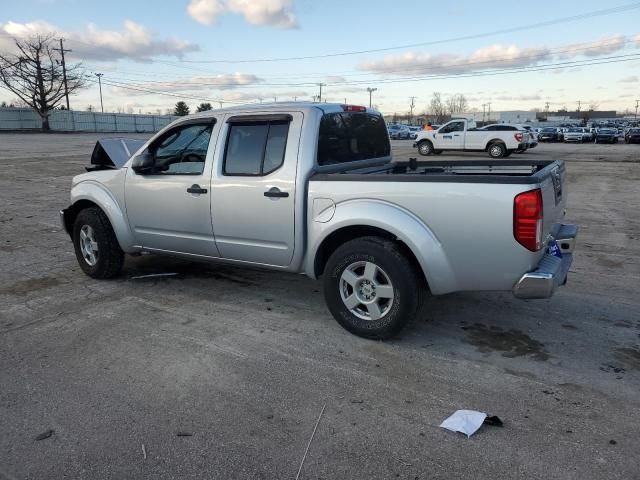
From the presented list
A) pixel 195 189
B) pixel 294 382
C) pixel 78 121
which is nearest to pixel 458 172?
pixel 195 189

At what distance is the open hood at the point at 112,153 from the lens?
5896 mm

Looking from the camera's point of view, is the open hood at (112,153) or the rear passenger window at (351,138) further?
the open hood at (112,153)

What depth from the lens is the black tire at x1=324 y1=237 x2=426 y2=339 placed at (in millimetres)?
3859

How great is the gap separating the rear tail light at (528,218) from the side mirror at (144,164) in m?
3.40

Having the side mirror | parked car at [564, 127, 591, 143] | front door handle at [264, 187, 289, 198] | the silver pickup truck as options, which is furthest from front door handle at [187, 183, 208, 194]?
parked car at [564, 127, 591, 143]

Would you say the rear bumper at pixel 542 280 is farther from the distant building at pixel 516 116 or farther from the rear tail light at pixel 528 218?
the distant building at pixel 516 116

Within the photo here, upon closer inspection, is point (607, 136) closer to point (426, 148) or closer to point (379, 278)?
point (426, 148)

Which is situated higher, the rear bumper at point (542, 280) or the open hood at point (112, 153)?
the open hood at point (112, 153)

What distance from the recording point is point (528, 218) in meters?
3.42

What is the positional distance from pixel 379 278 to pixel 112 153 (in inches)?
143

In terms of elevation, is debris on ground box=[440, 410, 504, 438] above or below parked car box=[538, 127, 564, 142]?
below

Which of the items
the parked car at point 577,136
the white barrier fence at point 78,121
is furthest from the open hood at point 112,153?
the white barrier fence at point 78,121

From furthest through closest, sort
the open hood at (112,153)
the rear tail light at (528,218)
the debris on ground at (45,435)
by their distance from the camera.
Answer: the open hood at (112,153), the rear tail light at (528,218), the debris on ground at (45,435)

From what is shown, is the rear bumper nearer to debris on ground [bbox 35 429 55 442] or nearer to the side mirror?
debris on ground [bbox 35 429 55 442]
